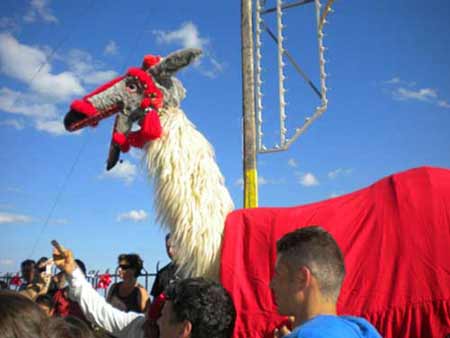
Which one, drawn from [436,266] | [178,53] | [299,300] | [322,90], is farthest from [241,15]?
[299,300]

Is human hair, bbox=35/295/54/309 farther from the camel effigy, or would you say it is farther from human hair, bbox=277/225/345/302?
human hair, bbox=277/225/345/302

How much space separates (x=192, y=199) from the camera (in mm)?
3316

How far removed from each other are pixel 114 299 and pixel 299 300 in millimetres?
2983

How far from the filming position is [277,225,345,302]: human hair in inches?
72.8

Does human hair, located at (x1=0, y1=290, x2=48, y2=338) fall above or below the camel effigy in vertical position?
below

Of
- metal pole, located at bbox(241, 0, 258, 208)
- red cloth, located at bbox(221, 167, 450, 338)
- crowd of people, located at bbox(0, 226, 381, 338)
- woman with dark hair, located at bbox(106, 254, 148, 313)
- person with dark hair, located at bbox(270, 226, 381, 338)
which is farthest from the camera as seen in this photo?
metal pole, located at bbox(241, 0, 258, 208)

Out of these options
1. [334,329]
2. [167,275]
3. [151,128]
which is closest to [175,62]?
[151,128]

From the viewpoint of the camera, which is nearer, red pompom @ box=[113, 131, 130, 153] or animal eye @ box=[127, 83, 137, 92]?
red pompom @ box=[113, 131, 130, 153]

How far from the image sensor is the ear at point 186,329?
2010 mm

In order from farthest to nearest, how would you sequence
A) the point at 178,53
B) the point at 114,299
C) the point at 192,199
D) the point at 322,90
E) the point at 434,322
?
the point at 322,90
the point at 114,299
the point at 178,53
the point at 192,199
the point at 434,322

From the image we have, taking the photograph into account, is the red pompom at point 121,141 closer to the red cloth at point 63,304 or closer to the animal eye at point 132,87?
the animal eye at point 132,87

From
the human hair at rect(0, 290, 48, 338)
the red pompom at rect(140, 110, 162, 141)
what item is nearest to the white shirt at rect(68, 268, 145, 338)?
the red pompom at rect(140, 110, 162, 141)

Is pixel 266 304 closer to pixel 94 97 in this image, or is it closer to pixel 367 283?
pixel 367 283

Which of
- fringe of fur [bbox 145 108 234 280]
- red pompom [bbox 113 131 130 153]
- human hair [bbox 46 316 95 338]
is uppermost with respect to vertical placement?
red pompom [bbox 113 131 130 153]
